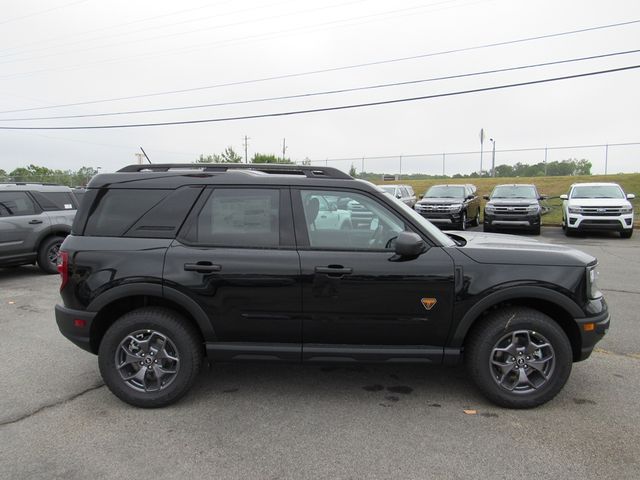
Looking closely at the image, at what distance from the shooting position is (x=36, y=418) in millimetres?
3467

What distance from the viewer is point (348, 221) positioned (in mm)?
3686

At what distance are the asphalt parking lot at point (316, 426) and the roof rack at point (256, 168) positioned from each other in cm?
179

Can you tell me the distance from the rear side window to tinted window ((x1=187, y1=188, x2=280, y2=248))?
7190 millimetres

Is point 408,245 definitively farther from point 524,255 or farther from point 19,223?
point 19,223

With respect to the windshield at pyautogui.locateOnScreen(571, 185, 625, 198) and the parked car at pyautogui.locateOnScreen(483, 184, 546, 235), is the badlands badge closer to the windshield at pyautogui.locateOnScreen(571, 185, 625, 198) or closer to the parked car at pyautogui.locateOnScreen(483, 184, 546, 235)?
the parked car at pyautogui.locateOnScreen(483, 184, 546, 235)

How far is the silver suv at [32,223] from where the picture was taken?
862 centimetres

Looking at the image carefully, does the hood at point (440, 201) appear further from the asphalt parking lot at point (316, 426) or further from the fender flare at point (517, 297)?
the fender flare at point (517, 297)

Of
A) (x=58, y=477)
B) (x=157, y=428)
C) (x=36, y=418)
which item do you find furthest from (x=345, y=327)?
(x=36, y=418)

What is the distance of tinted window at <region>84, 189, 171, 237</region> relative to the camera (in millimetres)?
3732

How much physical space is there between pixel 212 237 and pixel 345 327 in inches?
48.2

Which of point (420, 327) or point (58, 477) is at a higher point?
point (420, 327)

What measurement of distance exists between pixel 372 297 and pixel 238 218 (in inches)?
46.9

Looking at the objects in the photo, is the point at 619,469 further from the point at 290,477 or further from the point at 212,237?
the point at 212,237

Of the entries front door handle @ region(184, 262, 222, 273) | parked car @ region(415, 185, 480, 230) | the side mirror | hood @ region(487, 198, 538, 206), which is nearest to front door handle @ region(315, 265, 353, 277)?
the side mirror
